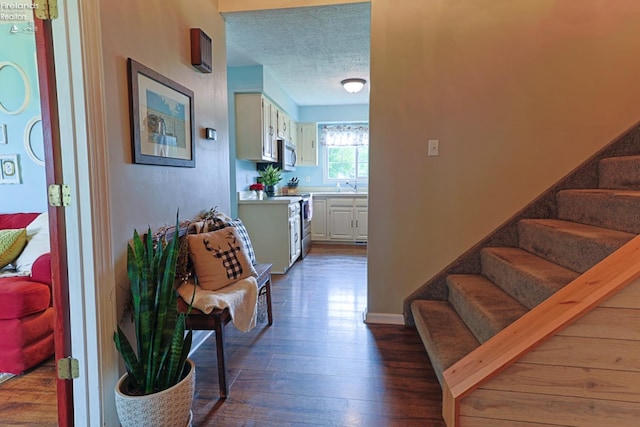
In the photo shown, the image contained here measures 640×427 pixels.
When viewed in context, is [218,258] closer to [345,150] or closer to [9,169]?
[9,169]

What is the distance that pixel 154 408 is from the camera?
4.23 ft

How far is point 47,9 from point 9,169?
215 centimetres

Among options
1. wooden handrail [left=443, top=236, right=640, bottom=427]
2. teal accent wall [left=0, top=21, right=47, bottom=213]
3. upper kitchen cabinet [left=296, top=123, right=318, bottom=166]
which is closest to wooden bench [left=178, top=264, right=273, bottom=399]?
wooden handrail [left=443, top=236, right=640, bottom=427]

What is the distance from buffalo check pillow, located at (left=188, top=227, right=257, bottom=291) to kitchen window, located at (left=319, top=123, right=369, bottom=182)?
431 cm

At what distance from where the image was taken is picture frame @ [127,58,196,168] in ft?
Result: 5.21

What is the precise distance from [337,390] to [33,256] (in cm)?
218

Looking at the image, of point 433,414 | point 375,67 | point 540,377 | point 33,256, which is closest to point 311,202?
point 375,67

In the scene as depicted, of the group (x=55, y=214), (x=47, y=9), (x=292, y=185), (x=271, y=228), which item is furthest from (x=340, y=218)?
(x=47, y=9)

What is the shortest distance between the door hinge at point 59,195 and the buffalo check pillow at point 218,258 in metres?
0.66

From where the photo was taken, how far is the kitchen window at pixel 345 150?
614 centimetres

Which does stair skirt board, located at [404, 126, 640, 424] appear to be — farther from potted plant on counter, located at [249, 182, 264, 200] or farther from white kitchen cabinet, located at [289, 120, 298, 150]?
white kitchen cabinet, located at [289, 120, 298, 150]

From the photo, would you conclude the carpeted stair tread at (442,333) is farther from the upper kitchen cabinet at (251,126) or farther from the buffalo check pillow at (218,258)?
the upper kitchen cabinet at (251,126)

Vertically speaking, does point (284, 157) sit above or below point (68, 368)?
above

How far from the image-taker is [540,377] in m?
1.08
